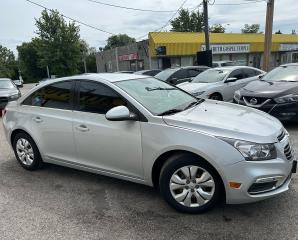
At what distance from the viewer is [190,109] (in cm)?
414

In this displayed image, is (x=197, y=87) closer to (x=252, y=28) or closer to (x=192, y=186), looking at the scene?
(x=192, y=186)

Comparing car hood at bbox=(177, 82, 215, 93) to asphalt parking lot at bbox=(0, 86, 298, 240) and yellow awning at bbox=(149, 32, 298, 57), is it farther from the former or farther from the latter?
yellow awning at bbox=(149, 32, 298, 57)

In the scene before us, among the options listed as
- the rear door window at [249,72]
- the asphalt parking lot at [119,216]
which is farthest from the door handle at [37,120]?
the rear door window at [249,72]

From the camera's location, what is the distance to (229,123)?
3.59m

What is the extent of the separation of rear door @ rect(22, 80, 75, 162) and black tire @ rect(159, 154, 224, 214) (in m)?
1.53

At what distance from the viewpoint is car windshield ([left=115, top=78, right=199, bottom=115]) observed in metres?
4.01


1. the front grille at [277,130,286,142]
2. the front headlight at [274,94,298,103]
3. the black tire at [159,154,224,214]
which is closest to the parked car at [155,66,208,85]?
the front headlight at [274,94,298,103]

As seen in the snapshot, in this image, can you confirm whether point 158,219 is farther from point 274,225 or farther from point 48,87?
point 48,87

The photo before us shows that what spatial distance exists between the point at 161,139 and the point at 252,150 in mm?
961

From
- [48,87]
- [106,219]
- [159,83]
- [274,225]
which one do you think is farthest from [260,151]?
[48,87]

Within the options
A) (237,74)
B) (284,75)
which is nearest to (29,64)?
(237,74)

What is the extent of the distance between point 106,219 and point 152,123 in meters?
1.18

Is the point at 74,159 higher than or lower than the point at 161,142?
lower

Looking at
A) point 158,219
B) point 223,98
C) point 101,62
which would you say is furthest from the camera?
point 101,62
